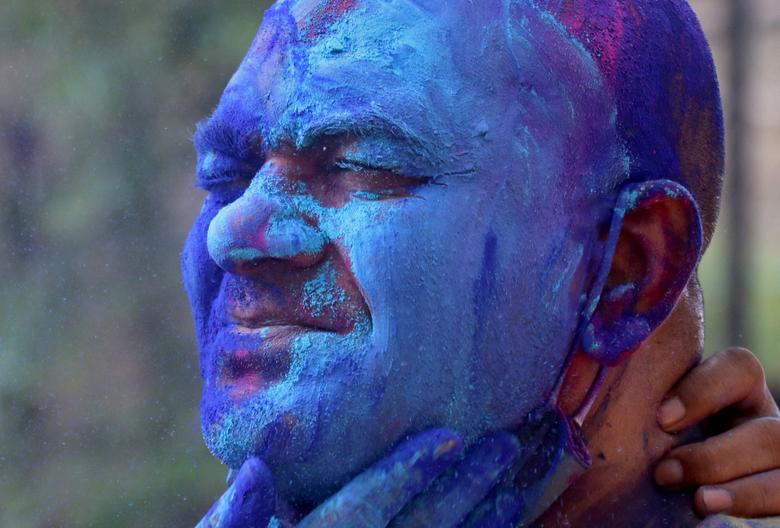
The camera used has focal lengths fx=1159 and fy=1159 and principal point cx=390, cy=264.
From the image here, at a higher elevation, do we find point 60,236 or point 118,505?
point 60,236

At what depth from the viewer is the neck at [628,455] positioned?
2027mm

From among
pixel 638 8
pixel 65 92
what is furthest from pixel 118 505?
pixel 638 8

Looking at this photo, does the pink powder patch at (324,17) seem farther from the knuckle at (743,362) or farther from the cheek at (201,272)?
the knuckle at (743,362)

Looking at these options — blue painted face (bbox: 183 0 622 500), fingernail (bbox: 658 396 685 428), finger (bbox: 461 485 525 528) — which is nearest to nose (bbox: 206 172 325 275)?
blue painted face (bbox: 183 0 622 500)

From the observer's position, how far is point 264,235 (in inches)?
74.0

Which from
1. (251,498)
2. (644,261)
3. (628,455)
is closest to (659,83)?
(644,261)

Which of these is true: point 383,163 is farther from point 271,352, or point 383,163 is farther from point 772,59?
point 772,59

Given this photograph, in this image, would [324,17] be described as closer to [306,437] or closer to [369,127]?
[369,127]

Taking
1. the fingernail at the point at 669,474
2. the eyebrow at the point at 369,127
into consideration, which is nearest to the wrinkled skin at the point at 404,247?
the eyebrow at the point at 369,127

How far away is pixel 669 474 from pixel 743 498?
135mm

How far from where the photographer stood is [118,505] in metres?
4.54

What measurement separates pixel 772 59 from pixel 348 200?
438 cm

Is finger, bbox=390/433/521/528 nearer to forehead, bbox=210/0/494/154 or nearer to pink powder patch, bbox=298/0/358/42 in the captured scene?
forehead, bbox=210/0/494/154

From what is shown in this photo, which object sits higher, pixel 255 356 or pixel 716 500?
pixel 255 356
